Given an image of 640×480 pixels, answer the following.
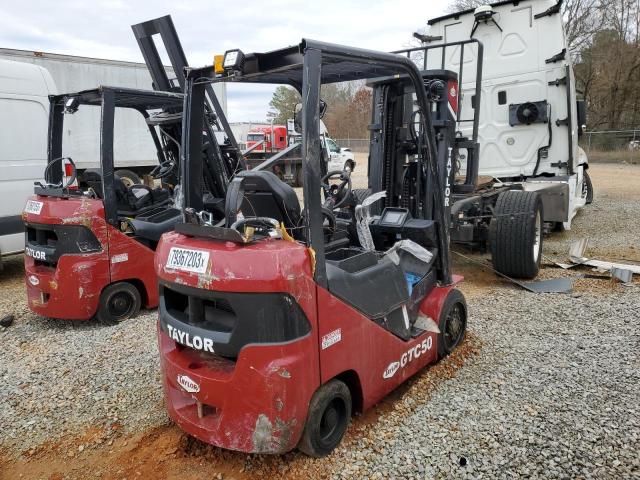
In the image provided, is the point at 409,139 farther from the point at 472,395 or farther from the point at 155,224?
the point at 155,224

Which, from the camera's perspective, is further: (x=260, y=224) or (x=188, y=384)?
(x=260, y=224)

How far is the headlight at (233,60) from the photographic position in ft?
8.68

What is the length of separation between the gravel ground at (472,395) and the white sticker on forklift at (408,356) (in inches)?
9.1

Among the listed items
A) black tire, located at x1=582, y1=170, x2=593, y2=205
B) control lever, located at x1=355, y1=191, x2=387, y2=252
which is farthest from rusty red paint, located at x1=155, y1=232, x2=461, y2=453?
black tire, located at x1=582, y1=170, x2=593, y2=205

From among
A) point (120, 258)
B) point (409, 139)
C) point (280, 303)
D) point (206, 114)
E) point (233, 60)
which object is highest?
point (206, 114)

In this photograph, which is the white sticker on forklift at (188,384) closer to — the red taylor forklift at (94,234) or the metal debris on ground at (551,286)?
the red taylor forklift at (94,234)

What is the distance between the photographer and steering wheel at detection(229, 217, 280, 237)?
2.68m

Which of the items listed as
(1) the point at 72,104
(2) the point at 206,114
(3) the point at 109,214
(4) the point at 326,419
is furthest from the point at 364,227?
(1) the point at 72,104

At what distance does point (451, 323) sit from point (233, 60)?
8.17 ft

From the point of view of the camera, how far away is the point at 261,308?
2.48 m

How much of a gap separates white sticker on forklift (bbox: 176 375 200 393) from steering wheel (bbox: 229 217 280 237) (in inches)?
31.7

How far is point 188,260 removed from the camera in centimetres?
269

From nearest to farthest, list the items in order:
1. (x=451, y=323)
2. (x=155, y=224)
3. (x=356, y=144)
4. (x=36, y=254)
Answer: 1. (x=451, y=323)
2. (x=36, y=254)
3. (x=155, y=224)
4. (x=356, y=144)

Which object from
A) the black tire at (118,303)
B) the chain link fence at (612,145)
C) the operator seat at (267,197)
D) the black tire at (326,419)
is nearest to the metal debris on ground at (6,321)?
the black tire at (118,303)
